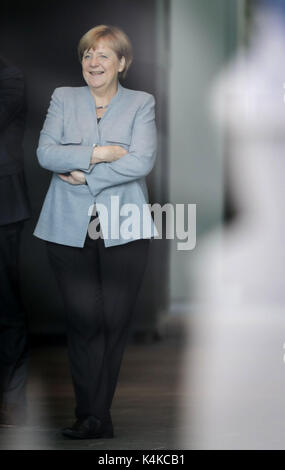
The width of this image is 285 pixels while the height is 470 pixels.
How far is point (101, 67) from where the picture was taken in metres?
3.60

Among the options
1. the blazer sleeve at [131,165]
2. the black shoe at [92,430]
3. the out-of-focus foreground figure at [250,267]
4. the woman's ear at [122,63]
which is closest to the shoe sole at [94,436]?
the black shoe at [92,430]

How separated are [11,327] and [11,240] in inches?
9.9

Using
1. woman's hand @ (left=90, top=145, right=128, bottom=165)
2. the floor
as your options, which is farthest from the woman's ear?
the floor

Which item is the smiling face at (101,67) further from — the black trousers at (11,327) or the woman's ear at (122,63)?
the black trousers at (11,327)

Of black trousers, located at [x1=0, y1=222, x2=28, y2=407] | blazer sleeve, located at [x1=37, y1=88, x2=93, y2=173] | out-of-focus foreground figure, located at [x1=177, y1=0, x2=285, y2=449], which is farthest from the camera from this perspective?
black trousers, located at [x1=0, y1=222, x2=28, y2=407]

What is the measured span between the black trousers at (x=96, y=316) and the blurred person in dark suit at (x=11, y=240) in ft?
0.66

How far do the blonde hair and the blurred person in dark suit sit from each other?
0.25 metres

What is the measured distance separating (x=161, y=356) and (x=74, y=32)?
4.85 ft

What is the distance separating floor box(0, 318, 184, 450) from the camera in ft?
11.9

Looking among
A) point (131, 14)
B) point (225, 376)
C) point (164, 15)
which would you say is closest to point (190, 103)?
point (164, 15)

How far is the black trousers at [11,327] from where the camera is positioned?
385cm

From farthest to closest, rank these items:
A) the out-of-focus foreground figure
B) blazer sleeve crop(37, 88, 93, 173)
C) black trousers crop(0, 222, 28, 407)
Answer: black trousers crop(0, 222, 28, 407) → the out-of-focus foreground figure → blazer sleeve crop(37, 88, 93, 173)

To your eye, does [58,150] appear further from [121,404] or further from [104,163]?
[121,404]

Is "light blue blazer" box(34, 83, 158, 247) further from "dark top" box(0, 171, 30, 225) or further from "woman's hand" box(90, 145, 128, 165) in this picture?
"dark top" box(0, 171, 30, 225)
